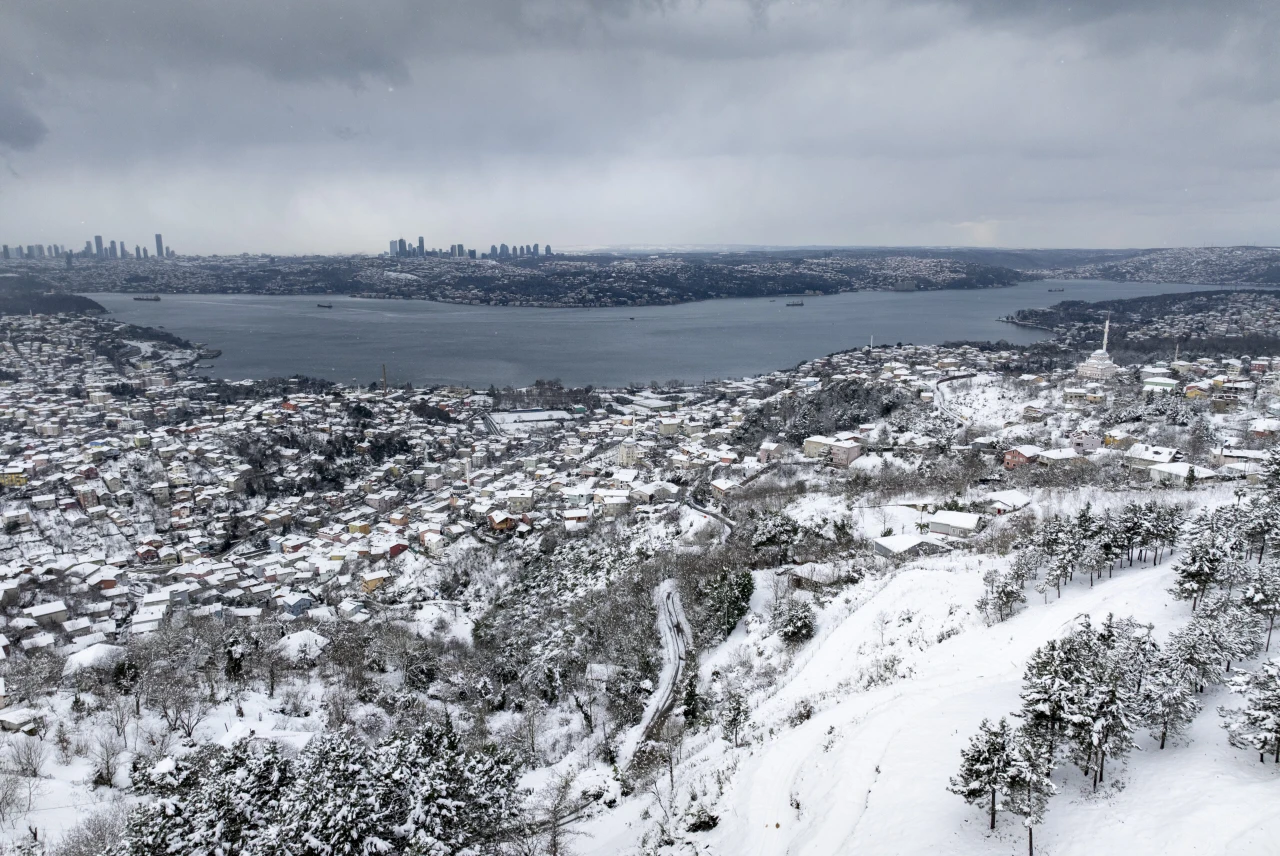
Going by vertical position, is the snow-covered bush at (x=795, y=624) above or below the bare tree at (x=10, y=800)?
below

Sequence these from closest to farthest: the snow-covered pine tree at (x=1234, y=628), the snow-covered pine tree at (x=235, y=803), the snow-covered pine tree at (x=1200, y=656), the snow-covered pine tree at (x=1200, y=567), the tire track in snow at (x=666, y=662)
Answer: the snow-covered pine tree at (x=235, y=803), the snow-covered pine tree at (x=1200, y=656), the snow-covered pine tree at (x=1234, y=628), the snow-covered pine tree at (x=1200, y=567), the tire track in snow at (x=666, y=662)

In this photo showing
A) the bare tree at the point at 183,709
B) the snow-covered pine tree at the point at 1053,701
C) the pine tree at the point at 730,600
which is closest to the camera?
the snow-covered pine tree at the point at 1053,701

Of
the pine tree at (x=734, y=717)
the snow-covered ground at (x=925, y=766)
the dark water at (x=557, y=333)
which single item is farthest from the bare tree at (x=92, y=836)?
the dark water at (x=557, y=333)

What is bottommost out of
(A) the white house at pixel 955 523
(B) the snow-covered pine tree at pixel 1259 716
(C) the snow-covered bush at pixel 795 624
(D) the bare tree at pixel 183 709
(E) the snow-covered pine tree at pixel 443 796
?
(D) the bare tree at pixel 183 709

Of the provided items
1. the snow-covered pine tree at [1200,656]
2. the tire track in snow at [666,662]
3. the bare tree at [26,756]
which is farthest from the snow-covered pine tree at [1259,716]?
the bare tree at [26,756]

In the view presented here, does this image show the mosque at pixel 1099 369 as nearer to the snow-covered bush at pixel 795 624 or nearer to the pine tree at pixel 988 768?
the snow-covered bush at pixel 795 624

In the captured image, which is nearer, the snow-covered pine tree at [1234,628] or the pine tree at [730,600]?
the snow-covered pine tree at [1234,628]

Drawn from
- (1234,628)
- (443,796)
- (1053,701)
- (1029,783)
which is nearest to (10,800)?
(443,796)
